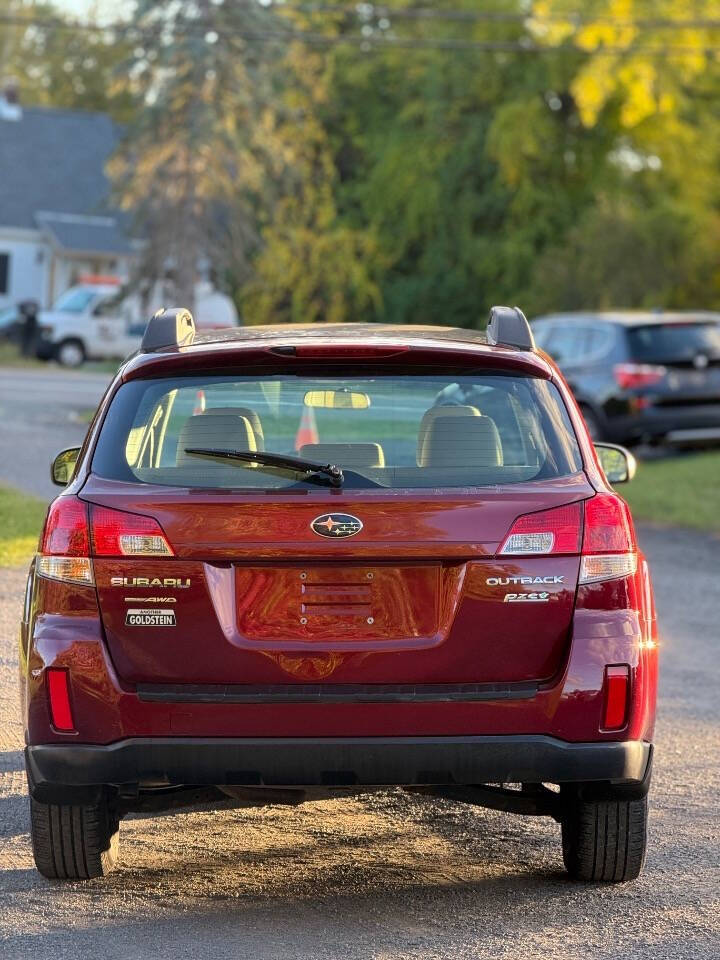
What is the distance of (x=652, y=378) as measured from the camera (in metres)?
21.0

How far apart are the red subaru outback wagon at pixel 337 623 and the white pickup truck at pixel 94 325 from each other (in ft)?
123

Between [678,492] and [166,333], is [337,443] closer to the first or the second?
[166,333]

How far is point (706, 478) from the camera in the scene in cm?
1992

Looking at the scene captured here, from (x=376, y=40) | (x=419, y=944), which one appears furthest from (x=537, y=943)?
(x=376, y=40)

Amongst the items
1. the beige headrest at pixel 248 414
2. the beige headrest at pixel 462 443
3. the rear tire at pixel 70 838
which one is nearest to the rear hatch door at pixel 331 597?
the beige headrest at pixel 462 443

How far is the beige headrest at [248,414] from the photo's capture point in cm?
550

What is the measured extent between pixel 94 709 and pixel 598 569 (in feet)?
4.68

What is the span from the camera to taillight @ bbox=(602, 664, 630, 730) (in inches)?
200

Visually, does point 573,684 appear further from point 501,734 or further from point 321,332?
point 321,332

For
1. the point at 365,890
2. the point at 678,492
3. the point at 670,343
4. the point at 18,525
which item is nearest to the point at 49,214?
the point at 670,343

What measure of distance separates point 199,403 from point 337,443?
50 centimetres

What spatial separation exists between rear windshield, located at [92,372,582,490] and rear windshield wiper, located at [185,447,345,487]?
1cm

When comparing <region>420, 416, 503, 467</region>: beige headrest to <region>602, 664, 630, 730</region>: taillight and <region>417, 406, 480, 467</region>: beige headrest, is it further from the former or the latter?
<region>602, 664, 630, 730</region>: taillight

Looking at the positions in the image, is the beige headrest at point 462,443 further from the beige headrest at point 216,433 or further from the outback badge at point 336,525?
the beige headrest at point 216,433
